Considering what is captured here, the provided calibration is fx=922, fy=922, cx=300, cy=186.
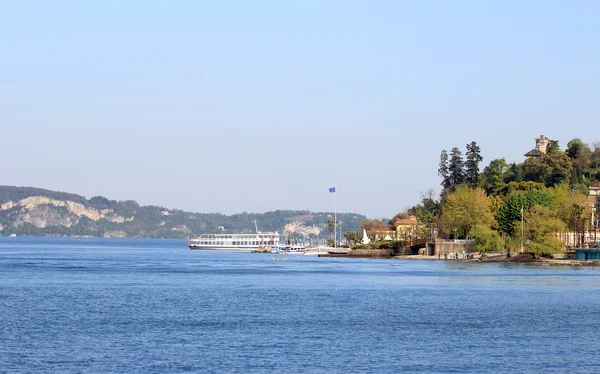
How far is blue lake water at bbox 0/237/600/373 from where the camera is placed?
139 feet

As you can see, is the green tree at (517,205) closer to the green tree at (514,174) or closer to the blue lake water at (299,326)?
the green tree at (514,174)

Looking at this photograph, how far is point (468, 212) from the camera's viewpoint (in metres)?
156

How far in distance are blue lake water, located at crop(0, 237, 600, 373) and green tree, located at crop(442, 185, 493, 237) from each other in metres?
58.5

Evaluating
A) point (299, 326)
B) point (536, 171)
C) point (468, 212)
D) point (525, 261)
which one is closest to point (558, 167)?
point (536, 171)

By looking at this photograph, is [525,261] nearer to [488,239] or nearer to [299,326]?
[488,239]

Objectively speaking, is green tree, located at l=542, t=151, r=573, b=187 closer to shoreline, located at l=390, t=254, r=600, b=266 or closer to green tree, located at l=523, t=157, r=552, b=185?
green tree, located at l=523, t=157, r=552, b=185

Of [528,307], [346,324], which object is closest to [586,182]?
[528,307]

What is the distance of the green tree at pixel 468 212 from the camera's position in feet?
506

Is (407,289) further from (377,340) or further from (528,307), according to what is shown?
(377,340)

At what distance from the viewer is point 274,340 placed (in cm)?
4928

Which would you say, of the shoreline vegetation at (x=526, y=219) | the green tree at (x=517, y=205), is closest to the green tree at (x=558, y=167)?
the shoreline vegetation at (x=526, y=219)

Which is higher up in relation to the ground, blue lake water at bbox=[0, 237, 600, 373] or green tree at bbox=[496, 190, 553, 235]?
green tree at bbox=[496, 190, 553, 235]

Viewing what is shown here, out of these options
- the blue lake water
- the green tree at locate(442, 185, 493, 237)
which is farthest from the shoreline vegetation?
the blue lake water

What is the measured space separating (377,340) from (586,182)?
156 meters
